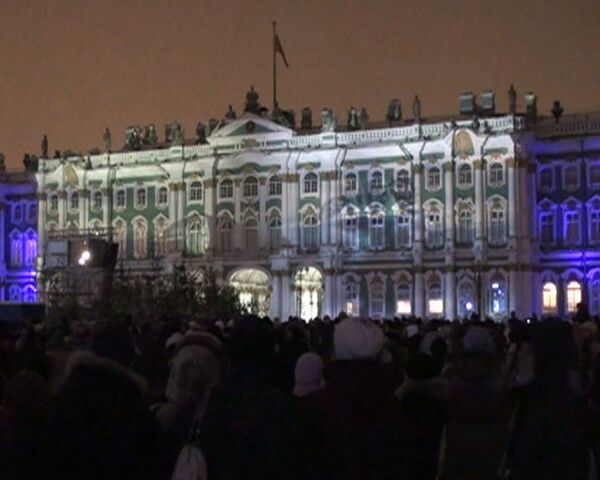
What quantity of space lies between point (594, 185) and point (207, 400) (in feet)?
188

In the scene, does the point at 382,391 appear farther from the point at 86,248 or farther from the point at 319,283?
the point at 319,283

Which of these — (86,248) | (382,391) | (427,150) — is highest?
(427,150)

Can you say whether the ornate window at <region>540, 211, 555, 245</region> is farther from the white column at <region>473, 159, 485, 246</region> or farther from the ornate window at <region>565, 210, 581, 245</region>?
the white column at <region>473, 159, 485, 246</region>

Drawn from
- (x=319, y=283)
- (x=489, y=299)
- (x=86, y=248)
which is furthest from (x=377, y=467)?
(x=319, y=283)

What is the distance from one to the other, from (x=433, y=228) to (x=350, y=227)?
4.78m

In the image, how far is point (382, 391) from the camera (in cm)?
685

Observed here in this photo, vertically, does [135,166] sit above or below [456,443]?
above

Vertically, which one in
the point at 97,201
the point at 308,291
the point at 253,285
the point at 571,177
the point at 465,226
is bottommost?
the point at 308,291

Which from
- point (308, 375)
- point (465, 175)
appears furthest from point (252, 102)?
point (308, 375)

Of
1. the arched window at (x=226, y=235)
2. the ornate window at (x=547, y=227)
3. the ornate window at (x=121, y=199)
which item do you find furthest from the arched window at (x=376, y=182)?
the ornate window at (x=121, y=199)

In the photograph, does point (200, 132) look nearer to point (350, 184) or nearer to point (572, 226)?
point (350, 184)

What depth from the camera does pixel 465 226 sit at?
62906mm

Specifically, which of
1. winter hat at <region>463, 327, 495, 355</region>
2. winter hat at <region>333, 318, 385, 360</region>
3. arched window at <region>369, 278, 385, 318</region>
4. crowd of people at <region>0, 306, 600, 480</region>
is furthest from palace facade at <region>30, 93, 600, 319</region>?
winter hat at <region>333, 318, 385, 360</region>

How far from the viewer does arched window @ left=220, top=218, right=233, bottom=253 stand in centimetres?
6888
